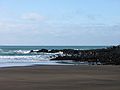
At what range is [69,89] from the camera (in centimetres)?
1830

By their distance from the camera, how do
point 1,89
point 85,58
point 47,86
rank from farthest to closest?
1. point 85,58
2. point 47,86
3. point 1,89

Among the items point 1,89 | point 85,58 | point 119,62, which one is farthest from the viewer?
point 85,58

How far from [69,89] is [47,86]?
5.20 feet

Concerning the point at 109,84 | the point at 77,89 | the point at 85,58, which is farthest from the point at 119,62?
the point at 77,89

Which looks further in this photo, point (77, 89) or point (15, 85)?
point (15, 85)

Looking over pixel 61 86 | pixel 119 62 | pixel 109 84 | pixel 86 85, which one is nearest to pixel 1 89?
pixel 61 86

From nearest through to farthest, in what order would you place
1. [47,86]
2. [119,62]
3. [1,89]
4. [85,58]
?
[1,89]
[47,86]
[119,62]
[85,58]

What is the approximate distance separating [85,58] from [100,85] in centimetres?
3131

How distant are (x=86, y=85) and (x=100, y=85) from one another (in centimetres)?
70

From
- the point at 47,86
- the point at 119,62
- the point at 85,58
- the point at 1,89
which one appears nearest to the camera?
A: the point at 1,89

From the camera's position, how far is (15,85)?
1984cm

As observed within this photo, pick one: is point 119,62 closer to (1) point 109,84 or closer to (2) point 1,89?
(1) point 109,84

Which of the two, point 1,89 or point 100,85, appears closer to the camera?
point 1,89

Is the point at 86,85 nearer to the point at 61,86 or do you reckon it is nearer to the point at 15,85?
the point at 61,86
